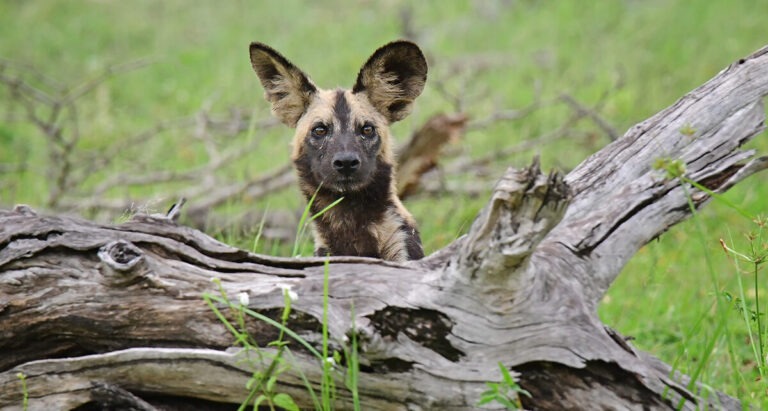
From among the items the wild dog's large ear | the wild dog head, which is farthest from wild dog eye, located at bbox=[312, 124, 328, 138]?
the wild dog's large ear

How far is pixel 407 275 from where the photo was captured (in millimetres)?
2594

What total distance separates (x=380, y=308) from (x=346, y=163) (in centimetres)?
135

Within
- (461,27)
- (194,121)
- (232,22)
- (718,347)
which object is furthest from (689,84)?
→ (232,22)

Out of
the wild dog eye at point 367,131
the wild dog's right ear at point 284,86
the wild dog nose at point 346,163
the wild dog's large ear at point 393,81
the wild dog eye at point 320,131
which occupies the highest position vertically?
the wild dog's large ear at point 393,81

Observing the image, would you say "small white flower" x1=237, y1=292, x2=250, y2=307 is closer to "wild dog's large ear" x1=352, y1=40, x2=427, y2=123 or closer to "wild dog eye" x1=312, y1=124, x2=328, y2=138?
"wild dog eye" x1=312, y1=124, x2=328, y2=138

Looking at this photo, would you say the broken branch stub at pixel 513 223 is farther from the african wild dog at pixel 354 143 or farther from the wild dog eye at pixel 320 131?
the wild dog eye at pixel 320 131

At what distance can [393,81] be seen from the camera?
13.9 feet

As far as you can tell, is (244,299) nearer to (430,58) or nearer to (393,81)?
(393,81)

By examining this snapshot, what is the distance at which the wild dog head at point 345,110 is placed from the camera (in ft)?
12.6

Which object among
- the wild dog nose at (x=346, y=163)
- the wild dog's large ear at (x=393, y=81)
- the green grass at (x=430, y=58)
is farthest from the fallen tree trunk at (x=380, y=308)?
the green grass at (x=430, y=58)

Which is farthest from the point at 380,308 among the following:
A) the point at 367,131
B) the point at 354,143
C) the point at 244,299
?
the point at 367,131

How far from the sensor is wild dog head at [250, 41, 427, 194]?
12.6 feet

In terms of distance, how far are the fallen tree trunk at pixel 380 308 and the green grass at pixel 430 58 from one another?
118 inches

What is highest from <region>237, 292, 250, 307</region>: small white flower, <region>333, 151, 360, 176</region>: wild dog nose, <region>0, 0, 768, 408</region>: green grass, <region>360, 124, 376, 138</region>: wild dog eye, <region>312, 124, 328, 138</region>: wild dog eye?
<region>0, 0, 768, 408</region>: green grass
